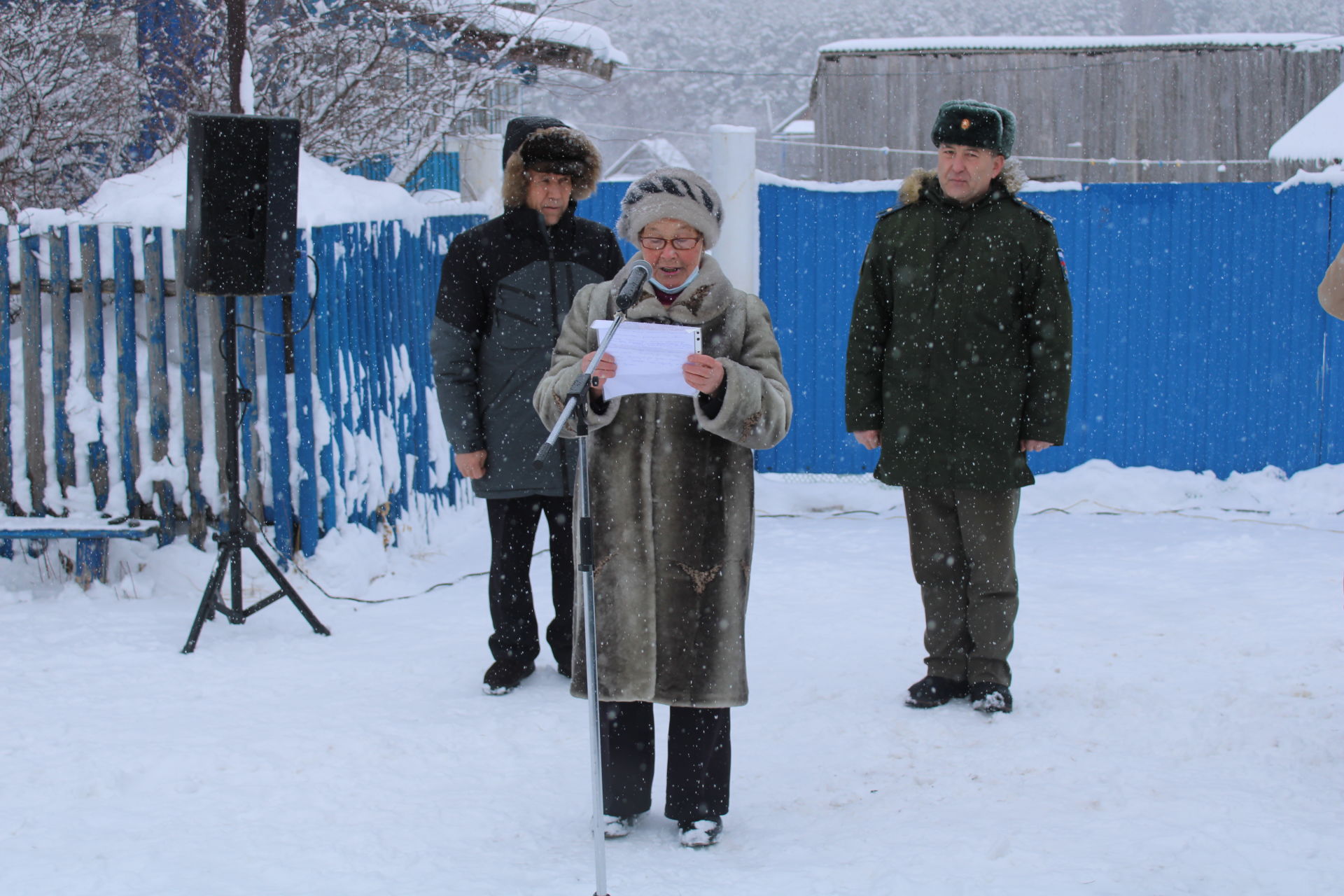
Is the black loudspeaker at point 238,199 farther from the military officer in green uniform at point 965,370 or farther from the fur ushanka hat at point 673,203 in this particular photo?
the fur ushanka hat at point 673,203

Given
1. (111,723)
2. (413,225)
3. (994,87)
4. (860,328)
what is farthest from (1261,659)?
(994,87)

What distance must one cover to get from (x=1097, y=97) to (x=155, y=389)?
13.8m

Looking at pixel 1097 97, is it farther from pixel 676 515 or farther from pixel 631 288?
pixel 631 288

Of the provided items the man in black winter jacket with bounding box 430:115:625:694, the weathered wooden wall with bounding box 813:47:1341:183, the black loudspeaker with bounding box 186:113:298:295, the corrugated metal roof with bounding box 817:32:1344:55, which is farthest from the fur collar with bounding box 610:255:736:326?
the corrugated metal roof with bounding box 817:32:1344:55

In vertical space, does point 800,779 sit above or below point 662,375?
below

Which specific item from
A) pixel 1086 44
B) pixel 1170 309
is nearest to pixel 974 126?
pixel 1170 309

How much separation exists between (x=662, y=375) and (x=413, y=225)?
436 centimetres

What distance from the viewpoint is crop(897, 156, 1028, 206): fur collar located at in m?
4.18

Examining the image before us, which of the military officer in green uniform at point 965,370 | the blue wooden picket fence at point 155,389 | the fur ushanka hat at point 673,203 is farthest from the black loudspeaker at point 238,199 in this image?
the fur ushanka hat at point 673,203

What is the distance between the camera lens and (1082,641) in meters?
5.02

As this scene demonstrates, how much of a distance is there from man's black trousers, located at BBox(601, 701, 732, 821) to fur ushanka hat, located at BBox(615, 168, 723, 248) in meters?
1.14

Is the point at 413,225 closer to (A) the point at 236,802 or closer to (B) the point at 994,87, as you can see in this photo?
(A) the point at 236,802

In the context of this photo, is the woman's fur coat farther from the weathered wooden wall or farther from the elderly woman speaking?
the weathered wooden wall

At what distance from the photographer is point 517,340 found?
4379mm
